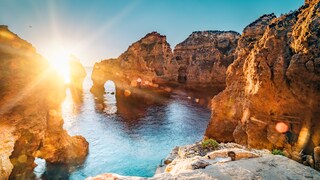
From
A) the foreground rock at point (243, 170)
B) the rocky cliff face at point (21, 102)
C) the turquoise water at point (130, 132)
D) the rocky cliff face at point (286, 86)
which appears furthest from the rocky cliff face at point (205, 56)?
the foreground rock at point (243, 170)

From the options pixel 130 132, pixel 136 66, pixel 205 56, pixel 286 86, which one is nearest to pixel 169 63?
pixel 205 56

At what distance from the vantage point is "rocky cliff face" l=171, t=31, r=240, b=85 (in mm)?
108562

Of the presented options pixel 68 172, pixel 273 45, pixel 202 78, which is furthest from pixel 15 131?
pixel 202 78

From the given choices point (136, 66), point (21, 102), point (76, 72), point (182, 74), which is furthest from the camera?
point (182, 74)

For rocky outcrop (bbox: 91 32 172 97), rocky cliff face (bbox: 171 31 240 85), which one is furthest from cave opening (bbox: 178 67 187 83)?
rocky outcrop (bbox: 91 32 172 97)

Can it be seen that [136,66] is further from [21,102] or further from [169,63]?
[21,102]

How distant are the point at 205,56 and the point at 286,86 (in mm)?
97291

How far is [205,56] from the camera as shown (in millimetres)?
114125

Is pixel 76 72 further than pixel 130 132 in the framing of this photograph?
Yes

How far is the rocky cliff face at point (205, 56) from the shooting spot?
10856 centimetres

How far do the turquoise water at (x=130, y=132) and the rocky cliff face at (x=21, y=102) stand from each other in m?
5.71

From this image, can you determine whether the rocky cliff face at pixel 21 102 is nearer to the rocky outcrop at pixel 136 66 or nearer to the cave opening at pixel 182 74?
the rocky outcrop at pixel 136 66

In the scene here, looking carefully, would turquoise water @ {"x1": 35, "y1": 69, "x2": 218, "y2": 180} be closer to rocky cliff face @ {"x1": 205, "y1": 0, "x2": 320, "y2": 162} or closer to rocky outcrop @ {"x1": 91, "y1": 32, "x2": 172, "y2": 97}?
rocky cliff face @ {"x1": 205, "y1": 0, "x2": 320, "y2": 162}

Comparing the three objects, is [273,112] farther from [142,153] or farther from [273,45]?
[142,153]
